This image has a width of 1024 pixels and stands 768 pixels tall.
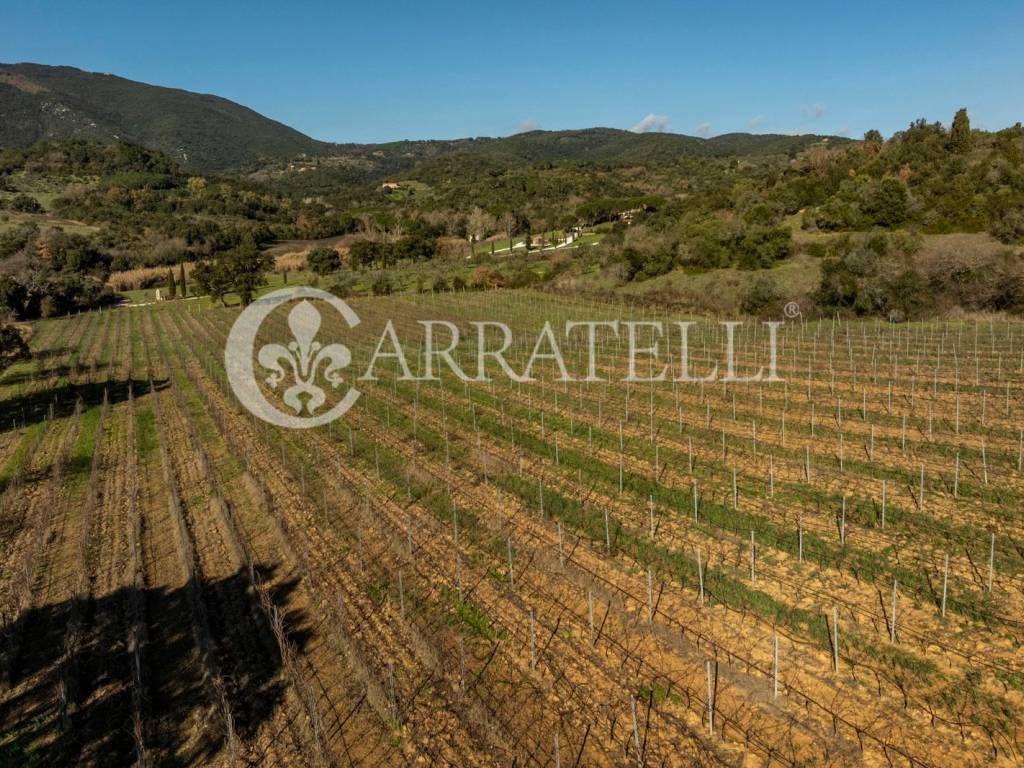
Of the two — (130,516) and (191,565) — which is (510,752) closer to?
(191,565)

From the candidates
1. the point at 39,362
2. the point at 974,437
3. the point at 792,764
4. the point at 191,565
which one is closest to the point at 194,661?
the point at 191,565

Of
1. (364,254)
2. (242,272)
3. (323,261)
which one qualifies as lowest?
(242,272)

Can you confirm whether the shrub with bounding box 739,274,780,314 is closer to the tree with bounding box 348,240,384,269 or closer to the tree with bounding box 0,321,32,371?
the tree with bounding box 0,321,32,371

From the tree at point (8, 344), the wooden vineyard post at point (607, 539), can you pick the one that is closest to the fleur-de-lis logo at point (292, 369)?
the tree at point (8, 344)

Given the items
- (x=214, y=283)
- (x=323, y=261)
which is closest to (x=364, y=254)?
(x=323, y=261)

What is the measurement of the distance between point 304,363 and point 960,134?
202 ft

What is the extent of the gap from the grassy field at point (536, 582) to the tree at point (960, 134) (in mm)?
49131

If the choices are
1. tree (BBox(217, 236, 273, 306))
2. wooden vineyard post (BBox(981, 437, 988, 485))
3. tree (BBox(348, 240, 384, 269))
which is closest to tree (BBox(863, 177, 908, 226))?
wooden vineyard post (BBox(981, 437, 988, 485))

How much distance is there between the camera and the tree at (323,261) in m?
68.4

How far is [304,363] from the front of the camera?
2797 cm

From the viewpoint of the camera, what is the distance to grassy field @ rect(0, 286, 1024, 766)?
6.56 metres

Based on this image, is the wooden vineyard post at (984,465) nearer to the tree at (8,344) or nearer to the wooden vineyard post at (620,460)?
the wooden vineyard post at (620,460)

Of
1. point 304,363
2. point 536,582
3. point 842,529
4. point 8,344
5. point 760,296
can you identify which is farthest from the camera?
point 760,296

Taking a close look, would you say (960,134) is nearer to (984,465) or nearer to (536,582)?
(984,465)
